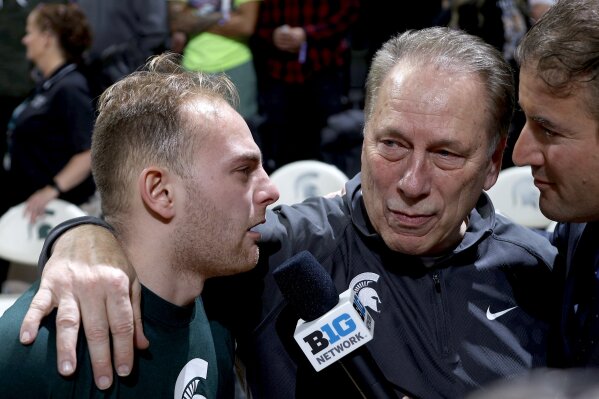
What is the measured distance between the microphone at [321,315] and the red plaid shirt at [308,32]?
3619 mm

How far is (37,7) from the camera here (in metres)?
5.50

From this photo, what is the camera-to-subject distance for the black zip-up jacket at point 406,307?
2439mm

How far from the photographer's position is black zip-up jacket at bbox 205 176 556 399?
244cm

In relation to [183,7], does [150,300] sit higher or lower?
higher

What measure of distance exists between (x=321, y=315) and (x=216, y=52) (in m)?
3.64

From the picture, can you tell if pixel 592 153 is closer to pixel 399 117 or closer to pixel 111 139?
pixel 399 117

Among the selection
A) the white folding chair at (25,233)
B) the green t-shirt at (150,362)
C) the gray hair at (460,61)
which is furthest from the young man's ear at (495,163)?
the white folding chair at (25,233)

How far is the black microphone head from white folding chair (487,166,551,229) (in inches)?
113

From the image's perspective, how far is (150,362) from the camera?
218 cm

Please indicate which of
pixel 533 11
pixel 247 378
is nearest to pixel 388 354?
pixel 247 378

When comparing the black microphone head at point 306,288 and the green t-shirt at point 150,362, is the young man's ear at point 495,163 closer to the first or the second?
the black microphone head at point 306,288

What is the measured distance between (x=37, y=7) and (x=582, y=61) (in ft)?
13.1

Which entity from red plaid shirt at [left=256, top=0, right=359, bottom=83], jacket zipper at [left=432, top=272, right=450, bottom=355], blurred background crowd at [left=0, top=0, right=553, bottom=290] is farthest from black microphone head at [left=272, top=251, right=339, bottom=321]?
red plaid shirt at [left=256, top=0, right=359, bottom=83]

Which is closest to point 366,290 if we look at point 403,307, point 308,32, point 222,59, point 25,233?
point 403,307
